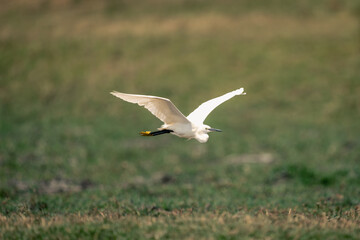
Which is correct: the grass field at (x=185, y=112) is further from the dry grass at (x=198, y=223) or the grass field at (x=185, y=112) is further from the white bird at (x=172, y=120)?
the white bird at (x=172, y=120)

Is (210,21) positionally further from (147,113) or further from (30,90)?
(30,90)

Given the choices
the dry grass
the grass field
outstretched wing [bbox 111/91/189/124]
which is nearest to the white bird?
outstretched wing [bbox 111/91/189/124]

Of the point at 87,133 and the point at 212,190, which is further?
the point at 87,133

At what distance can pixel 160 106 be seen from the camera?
7.92 m

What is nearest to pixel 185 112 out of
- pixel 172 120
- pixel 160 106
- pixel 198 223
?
pixel 172 120

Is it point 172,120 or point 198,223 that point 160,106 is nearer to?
point 172,120

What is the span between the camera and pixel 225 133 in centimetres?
2202

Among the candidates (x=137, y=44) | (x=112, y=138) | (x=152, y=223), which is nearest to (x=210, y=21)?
Result: (x=137, y=44)

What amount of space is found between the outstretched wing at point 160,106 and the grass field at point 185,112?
5.22ft

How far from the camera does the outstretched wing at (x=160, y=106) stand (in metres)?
7.61

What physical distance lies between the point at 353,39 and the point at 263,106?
9.64 meters

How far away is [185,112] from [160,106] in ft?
57.1

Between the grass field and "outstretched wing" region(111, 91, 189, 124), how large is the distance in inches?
62.6

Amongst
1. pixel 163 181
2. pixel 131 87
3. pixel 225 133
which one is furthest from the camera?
pixel 131 87
